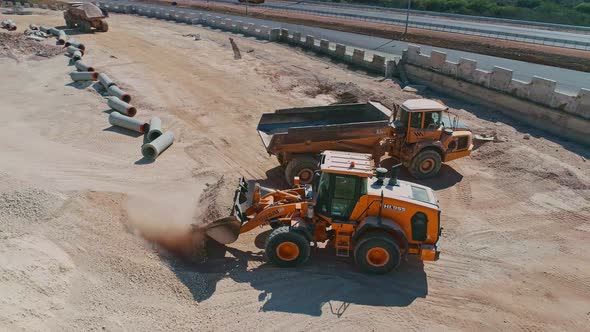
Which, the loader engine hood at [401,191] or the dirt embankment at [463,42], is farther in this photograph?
the dirt embankment at [463,42]

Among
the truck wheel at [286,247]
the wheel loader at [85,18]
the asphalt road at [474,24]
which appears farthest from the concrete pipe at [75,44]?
the asphalt road at [474,24]

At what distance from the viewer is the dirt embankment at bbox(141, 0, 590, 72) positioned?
81.3 ft

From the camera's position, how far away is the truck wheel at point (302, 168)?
12398 millimetres

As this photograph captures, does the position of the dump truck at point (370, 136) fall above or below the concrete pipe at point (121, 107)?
above

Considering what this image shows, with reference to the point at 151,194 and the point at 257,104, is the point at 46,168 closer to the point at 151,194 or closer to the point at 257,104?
the point at 151,194

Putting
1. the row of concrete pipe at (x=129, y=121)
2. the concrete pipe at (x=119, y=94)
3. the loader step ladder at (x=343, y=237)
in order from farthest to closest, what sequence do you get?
1. the concrete pipe at (x=119, y=94)
2. the row of concrete pipe at (x=129, y=121)
3. the loader step ladder at (x=343, y=237)

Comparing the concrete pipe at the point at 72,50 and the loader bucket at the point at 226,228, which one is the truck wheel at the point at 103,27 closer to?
the concrete pipe at the point at 72,50

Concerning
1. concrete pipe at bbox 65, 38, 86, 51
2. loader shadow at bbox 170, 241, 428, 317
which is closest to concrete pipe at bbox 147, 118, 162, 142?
loader shadow at bbox 170, 241, 428, 317

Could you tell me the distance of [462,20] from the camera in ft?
146

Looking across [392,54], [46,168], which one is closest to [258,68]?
[392,54]

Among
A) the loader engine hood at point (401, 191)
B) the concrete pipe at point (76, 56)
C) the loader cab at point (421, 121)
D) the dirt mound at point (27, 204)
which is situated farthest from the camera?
the concrete pipe at point (76, 56)

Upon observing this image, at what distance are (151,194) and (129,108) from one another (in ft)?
21.3

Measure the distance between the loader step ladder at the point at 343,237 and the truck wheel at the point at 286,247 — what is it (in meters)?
0.62

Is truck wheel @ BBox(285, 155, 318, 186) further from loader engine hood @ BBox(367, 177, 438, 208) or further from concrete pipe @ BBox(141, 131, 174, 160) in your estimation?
concrete pipe @ BBox(141, 131, 174, 160)
